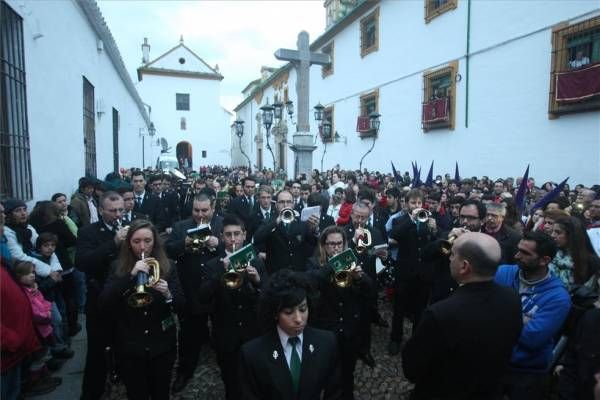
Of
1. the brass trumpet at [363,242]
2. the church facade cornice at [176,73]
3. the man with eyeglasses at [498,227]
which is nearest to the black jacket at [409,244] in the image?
the man with eyeglasses at [498,227]

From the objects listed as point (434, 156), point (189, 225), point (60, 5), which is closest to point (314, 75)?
point (434, 156)

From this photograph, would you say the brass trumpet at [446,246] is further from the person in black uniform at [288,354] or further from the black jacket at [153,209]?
the black jacket at [153,209]

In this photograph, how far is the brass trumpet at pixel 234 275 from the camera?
10.3 ft

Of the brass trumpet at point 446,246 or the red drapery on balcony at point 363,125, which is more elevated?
the red drapery on balcony at point 363,125

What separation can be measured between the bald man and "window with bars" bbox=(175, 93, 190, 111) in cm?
4020

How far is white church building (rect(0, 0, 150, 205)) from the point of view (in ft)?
17.9

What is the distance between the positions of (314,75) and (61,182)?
21502 mm

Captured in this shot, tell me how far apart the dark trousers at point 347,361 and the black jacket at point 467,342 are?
4.27 ft

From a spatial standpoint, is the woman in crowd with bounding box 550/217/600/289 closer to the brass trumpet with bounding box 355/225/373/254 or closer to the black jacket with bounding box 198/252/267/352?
the brass trumpet with bounding box 355/225/373/254

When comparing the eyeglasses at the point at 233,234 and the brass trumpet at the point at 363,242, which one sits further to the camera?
the brass trumpet at the point at 363,242

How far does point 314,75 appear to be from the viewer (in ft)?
87.7

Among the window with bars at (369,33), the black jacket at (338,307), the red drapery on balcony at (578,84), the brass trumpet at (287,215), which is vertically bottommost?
the black jacket at (338,307)

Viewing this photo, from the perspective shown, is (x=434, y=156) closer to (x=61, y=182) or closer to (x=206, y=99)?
(x=61, y=182)

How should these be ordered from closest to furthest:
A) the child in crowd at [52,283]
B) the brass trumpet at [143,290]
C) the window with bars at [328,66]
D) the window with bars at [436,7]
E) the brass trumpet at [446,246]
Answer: the brass trumpet at [143,290], the brass trumpet at [446,246], the child in crowd at [52,283], the window with bars at [436,7], the window with bars at [328,66]
